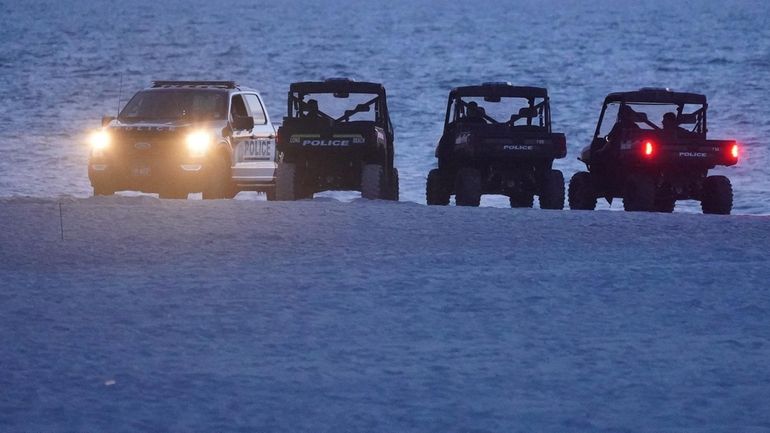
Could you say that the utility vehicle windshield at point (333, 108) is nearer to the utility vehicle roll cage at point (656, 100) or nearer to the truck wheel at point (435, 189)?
the truck wheel at point (435, 189)

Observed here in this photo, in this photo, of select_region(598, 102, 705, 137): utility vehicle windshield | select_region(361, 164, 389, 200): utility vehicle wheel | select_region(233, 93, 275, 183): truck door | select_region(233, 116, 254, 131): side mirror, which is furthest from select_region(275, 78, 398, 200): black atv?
select_region(598, 102, 705, 137): utility vehicle windshield

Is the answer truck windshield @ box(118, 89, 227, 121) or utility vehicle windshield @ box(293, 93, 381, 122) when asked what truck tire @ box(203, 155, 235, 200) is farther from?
utility vehicle windshield @ box(293, 93, 381, 122)

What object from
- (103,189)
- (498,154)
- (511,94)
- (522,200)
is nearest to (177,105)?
(103,189)

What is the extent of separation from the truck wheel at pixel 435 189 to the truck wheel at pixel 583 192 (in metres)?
1.82

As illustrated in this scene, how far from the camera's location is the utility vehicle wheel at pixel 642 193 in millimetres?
19922

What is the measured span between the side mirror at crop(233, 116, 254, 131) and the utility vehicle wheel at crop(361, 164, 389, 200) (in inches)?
66.0

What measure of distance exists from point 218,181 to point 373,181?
6.90ft

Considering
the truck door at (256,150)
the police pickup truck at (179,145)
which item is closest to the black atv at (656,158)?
the truck door at (256,150)

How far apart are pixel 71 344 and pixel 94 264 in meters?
3.79

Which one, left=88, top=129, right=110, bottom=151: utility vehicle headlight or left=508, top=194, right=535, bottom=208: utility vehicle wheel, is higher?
left=88, top=129, right=110, bottom=151: utility vehicle headlight

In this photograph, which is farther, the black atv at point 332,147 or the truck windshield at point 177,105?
the black atv at point 332,147

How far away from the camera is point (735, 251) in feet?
46.0

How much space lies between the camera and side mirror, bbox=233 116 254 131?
769 inches

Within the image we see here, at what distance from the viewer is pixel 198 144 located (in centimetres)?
1938
